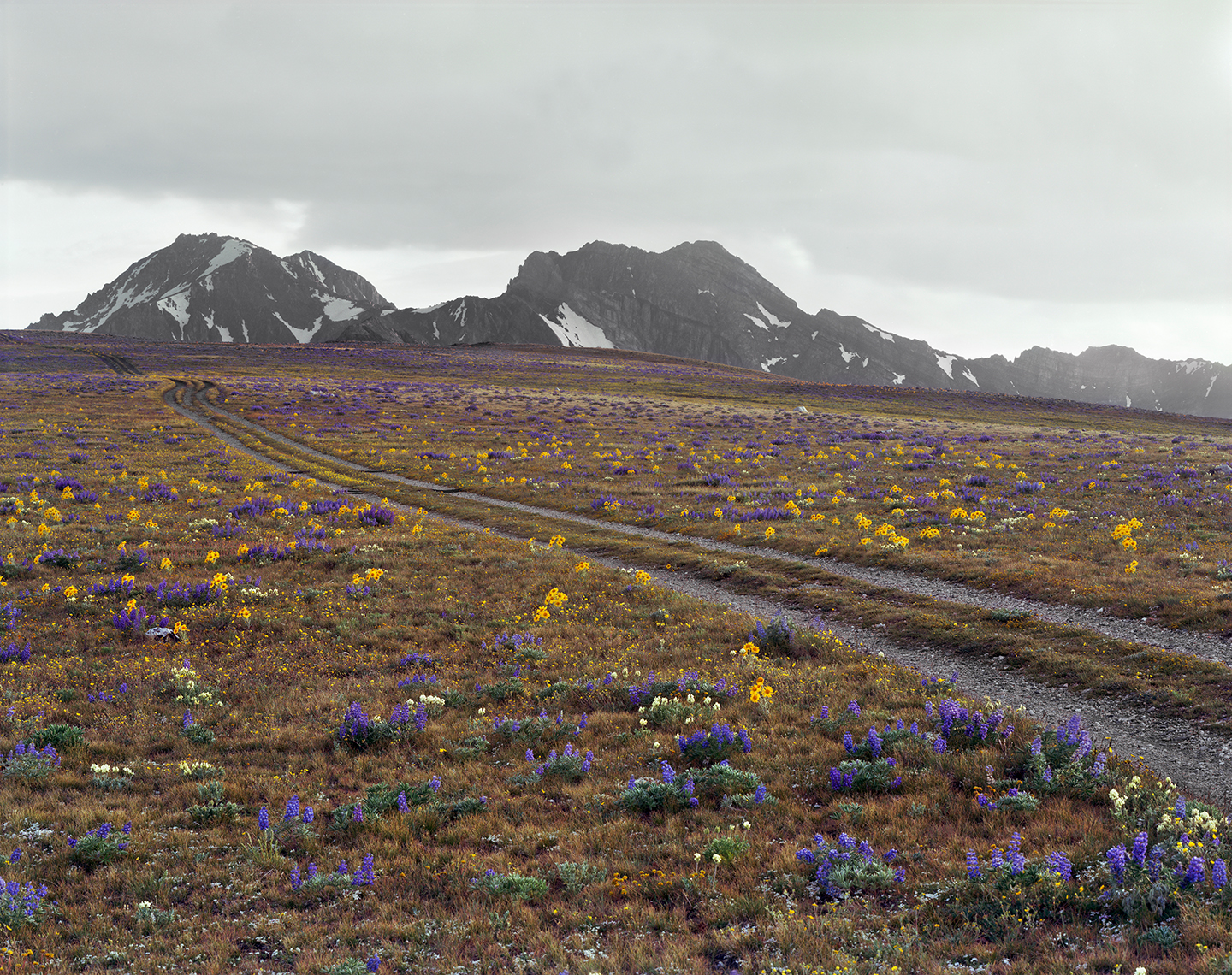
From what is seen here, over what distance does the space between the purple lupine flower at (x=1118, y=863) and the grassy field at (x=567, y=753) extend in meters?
0.03

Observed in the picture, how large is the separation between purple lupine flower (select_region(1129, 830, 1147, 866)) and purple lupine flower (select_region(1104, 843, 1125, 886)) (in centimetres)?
15

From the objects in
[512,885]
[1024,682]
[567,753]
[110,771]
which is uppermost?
[1024,682]

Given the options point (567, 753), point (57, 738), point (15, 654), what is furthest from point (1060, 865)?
point (15, 654)

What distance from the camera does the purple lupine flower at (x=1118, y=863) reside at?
6062 mm

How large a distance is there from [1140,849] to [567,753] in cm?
632

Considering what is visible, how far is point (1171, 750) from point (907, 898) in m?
5.67

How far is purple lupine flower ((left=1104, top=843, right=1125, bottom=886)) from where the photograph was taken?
606 cm

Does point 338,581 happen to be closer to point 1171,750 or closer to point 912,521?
point 1171,750

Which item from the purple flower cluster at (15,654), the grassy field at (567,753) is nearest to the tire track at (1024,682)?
the grassy field at (567,753)

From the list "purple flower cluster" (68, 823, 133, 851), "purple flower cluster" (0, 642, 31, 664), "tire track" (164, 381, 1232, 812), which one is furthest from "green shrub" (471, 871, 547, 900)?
"purple flower cluster" (0, 642, 31, 664)

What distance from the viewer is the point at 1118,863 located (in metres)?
6.09

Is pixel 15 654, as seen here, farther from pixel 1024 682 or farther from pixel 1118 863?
pixel 1024 682

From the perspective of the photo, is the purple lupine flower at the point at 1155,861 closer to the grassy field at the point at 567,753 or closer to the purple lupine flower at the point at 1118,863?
the grassy field at the point at 567,753

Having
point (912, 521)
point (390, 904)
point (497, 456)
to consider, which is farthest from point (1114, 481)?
point (390, 904)
